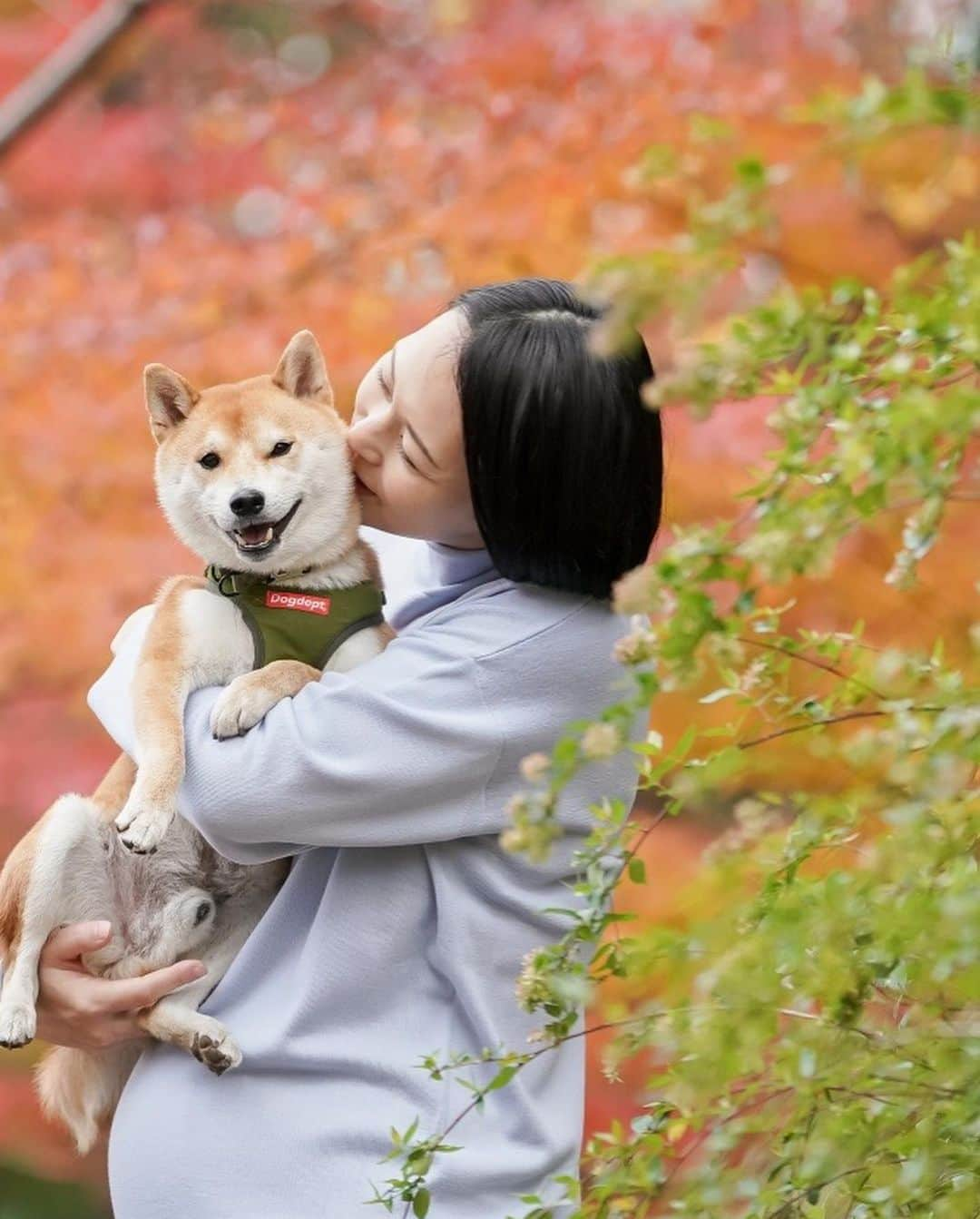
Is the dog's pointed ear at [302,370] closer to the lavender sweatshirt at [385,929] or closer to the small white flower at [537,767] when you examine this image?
the lavender sweatshirt at [385,929]

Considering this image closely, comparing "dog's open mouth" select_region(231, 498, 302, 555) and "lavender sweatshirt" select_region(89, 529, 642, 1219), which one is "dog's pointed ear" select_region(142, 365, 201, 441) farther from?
"lavender sweatshirt" select_region(89, 529, 642, 1219)

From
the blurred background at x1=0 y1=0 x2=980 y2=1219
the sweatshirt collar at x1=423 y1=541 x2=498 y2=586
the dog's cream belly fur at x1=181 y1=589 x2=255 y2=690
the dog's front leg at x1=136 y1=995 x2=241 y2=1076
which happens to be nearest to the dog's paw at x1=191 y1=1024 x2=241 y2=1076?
the dog's front leg at x1=136 y1=995 x2=241 y2=1076

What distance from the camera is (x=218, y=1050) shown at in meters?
1.64

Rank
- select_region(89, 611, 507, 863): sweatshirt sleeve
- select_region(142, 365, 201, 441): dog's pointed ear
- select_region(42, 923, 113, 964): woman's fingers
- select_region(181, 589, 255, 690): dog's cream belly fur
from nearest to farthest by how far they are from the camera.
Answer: select_region(89, 611, 507, 863): sweatshirt sleeve
select_region(42, 923, 113, 964): woman's fingers
select_region(181, 589, 255, 690): dog's cream belly fur
select_region(142, 365, 201, 441): dog's pointed ear

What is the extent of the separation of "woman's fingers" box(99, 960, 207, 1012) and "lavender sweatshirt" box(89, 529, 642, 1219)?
0.18ft

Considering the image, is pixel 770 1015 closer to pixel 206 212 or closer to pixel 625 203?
pixel 625 203

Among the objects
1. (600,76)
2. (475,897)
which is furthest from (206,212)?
(475,897)

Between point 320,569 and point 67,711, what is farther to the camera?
point 67,711

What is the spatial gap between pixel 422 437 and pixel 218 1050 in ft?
2.26

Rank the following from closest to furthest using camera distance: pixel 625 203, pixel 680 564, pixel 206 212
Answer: pixel 680 564 < pixel 625 203 < pixel 206 212

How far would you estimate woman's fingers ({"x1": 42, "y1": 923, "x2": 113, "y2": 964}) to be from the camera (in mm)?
1822

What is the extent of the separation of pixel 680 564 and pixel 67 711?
315cm

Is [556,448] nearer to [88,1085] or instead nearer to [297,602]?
[297,602]

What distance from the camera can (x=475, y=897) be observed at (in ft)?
5.48
